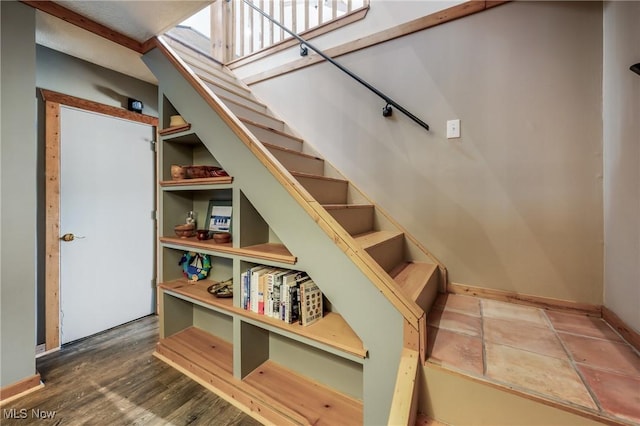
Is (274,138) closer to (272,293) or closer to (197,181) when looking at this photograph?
(197,181)

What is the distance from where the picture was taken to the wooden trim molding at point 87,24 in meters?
1.60

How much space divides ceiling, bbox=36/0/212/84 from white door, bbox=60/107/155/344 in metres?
0.48

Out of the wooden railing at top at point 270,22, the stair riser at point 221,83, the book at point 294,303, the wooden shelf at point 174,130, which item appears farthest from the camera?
the wooden railing at top at point 270,22

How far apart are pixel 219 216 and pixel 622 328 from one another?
8.28ft

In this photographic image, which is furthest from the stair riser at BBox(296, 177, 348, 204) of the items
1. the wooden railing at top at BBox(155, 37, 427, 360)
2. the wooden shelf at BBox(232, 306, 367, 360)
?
the wooden shelf at BBox(232, 306, 367, 360)

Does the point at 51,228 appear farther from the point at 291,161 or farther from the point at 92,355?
the point at 291,161

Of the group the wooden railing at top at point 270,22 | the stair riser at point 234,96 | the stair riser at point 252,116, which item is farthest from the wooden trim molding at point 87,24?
the wooden railing at top at point 270,22

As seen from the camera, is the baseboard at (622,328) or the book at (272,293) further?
the book at (272,293)

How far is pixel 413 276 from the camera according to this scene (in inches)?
62.3

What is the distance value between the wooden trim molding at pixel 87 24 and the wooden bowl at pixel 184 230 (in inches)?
56.9

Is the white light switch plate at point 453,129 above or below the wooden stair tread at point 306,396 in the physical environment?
above

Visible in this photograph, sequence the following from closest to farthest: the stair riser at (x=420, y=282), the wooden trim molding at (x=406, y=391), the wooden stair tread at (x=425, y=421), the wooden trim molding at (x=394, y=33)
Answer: the wooden trim molding at (x=406, y=391) → the wooden stair tread at (x=425, y=421) → the stair riser at (x=420, y=282) → the wooden trim molding at (x=394, y=33)

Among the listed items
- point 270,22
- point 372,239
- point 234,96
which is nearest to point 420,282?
point 372,239

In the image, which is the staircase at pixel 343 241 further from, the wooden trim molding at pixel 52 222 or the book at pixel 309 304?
the wooden trim molding at pixel 52 222
